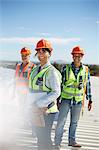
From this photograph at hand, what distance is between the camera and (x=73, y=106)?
6047mm

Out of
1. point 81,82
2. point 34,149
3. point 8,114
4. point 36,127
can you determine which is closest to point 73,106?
point 81,82

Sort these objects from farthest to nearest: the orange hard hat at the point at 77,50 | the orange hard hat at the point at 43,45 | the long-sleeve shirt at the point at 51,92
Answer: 1. the orange hard hat at the point at 77,50
2. the orange hard hat at the point at 43,45
3. the long-sleeve shirt at the point at 51,92

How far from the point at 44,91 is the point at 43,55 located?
39 cm

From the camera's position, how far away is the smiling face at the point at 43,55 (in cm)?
436

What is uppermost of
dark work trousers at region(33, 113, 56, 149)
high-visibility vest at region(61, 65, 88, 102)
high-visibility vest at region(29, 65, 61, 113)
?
high-visibility vest at region(29, 65, 61, 113)

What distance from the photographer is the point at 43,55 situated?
4.37 m

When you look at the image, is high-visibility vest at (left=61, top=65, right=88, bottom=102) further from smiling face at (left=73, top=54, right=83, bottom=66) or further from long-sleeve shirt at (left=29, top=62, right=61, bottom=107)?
long-sleeve shirt at (left=29, top=62, right=61, bottom=107)

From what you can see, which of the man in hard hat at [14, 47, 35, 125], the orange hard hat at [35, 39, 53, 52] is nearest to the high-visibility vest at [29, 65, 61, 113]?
the orange hard hat at [35, 39, 53, 52]

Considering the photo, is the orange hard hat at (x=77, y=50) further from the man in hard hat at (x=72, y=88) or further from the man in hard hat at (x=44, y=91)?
the man in hard hat at (x=44, y=91)

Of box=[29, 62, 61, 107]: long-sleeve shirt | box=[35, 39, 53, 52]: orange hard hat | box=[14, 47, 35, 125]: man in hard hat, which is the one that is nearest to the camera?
box=[29, 62, 61, 107]: long-sleeve shirt

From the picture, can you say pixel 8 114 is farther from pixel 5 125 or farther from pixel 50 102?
pixel 50 102

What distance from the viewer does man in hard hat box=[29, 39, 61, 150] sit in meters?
4.28

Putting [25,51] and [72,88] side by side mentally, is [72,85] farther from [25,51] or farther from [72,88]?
[25,51]

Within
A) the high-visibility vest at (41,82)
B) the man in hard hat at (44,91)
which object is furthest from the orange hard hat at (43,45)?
the high-visibility vest at (41,82)
